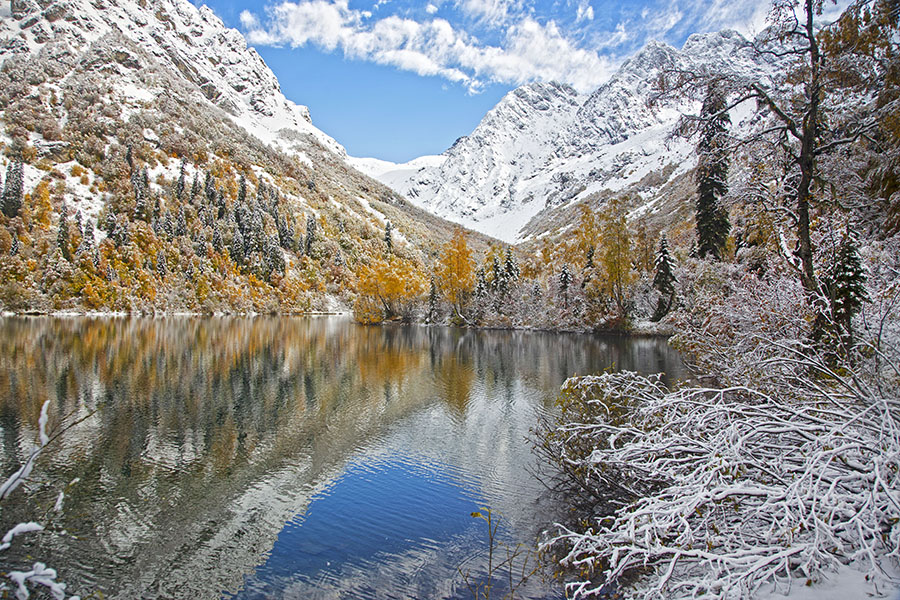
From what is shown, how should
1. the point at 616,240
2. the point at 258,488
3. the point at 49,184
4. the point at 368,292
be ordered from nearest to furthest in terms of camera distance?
the point at 258,488
the point at 616,240
the point at 368,292
the point at 49,184

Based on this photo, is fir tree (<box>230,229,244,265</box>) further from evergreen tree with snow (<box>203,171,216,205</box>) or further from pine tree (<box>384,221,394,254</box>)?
pine tree (<box>384,221,394,254</box>)

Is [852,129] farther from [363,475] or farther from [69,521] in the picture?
[69,521]

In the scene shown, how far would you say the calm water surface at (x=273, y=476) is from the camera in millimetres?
7145

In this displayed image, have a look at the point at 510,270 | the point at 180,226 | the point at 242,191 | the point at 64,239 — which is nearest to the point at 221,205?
the point at 242,191

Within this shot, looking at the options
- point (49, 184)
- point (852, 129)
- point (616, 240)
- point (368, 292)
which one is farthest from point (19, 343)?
point (49, 184)

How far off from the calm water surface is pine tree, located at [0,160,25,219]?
206 feet

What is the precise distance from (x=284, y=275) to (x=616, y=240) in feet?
243

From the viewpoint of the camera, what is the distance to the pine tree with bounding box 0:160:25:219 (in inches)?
2726

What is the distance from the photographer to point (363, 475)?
36.5 feet

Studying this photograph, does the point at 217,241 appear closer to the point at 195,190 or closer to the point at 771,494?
the point at 195,190

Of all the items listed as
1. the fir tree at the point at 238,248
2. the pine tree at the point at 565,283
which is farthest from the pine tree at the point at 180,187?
the pine tree at the point at 565,283

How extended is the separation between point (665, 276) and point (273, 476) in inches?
1488

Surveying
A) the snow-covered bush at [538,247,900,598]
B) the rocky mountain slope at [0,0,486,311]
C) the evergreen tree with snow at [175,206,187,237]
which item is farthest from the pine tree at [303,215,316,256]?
the snow-covered bush at [538,247,900,598]

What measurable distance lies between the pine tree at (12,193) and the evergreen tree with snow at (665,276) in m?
86.5
